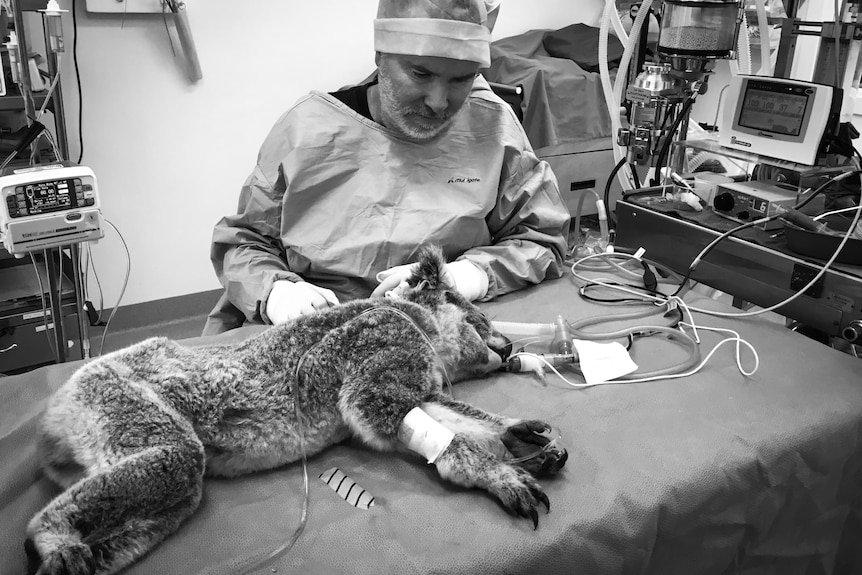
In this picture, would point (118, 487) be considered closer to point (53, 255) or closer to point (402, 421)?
point (402, 421)

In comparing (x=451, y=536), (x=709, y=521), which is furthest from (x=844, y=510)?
(x=451, y=536)

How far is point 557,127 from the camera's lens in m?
3.10

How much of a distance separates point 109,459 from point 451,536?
0.43 m

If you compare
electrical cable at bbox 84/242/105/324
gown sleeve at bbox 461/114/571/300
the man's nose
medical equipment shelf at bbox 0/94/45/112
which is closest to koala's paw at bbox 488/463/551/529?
gown sleeve at bbox 461/114/571/300

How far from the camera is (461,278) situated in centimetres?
147

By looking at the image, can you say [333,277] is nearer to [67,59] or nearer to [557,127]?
[67,59]

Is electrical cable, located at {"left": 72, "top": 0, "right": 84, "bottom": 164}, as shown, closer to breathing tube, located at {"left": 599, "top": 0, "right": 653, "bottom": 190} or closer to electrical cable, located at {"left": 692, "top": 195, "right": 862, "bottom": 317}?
breathing tube, located at {"left": 599, "top": 0, "right": 653, "bottom": 190}

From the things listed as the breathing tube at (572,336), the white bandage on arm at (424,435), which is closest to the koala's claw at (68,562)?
the white bandage on arm at (424,435)

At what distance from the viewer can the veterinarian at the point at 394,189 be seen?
4.79ft

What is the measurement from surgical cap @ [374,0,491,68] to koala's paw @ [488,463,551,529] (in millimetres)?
923

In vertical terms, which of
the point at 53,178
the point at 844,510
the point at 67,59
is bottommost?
the point at 844,510

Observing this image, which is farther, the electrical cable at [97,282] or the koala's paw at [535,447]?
the electrical cable at [97,282]

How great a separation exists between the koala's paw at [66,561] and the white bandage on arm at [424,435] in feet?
1.36

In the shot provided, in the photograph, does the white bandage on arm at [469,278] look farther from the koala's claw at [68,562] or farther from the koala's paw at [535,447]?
the koala's claw at [68,562]
